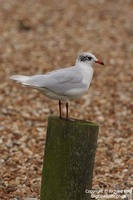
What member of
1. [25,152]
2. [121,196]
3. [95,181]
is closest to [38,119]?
[25,152]

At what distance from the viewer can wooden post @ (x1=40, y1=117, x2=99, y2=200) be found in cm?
363

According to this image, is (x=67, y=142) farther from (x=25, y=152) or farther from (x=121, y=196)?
(x=25, y=152)

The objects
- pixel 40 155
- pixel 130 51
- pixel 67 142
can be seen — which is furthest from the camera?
pixel 130 51

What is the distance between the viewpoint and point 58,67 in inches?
354

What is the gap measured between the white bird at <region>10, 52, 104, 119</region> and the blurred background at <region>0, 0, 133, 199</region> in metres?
1.31

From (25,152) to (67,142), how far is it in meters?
2.25

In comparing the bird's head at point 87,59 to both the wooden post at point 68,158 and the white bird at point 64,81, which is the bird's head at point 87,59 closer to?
the white bird at point 64,81

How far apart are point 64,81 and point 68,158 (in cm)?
60

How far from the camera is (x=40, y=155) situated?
5.77m

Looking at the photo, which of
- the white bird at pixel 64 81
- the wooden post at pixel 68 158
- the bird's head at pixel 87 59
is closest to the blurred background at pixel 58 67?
the wooden post at pixel 68 158

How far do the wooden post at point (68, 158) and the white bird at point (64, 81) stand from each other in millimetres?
176

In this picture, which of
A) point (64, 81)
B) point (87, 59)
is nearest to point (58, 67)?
point (87, 59)

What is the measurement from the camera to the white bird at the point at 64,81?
3.67 m

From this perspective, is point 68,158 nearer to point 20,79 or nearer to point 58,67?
point 20,79
